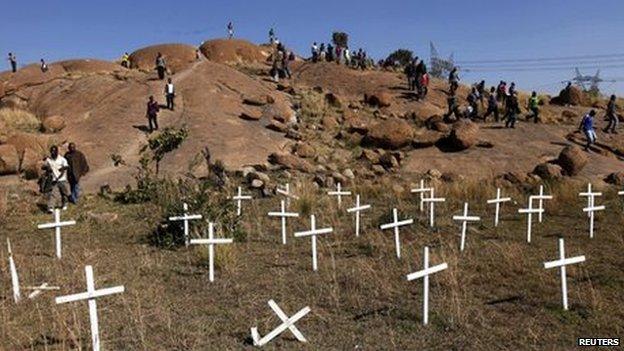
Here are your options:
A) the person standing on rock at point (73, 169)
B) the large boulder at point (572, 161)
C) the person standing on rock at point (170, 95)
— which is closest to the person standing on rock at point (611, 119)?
the large boulder at point (572, 161)

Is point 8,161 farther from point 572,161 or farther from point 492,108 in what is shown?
point 492,108

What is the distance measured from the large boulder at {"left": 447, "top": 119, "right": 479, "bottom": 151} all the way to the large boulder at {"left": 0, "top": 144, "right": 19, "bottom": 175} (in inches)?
681

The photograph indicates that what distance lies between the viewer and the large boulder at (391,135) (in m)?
27.3

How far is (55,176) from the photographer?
667 inches

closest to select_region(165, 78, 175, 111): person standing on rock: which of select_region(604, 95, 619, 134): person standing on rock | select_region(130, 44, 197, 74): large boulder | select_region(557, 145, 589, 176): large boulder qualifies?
select_region(557, 145, 589, 176): large boulder

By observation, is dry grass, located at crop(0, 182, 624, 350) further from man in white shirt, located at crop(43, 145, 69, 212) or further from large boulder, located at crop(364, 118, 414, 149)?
large boulder, located at crop(364, 118, 414, 149)

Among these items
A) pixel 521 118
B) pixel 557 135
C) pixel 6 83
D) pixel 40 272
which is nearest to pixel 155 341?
pixel 40 272

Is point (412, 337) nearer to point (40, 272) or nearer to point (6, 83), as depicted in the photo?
point (40, 272)

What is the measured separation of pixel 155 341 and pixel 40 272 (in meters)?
4.33

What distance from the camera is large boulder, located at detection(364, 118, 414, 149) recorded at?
27297 mm

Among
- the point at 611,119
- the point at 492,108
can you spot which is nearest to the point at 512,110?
the point at 492,108

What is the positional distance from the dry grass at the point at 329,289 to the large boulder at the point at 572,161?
7.75 m

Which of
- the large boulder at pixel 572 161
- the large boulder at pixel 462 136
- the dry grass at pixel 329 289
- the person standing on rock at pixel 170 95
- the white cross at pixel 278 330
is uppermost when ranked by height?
the person standing on rock at pixel 170 95

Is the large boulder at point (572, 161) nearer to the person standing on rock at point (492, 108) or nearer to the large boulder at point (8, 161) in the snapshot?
the person standing on rock at point (492, 108)
